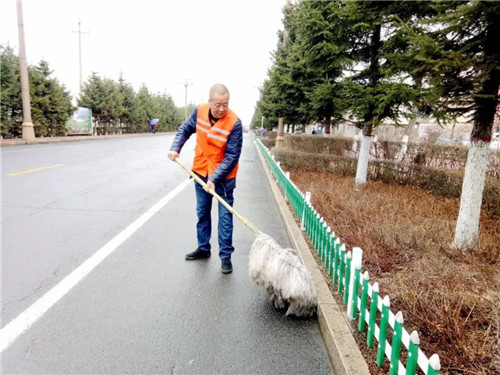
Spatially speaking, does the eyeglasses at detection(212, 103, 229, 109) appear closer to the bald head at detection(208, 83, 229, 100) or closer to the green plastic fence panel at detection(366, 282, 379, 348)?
the bald head at detection(208, 83, 229, 100)

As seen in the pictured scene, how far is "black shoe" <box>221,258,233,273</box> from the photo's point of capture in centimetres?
380

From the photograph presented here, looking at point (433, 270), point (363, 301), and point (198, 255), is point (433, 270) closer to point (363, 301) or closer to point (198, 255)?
point (363, 301)

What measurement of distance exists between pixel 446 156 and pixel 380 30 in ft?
11.2

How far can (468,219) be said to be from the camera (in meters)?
4.07

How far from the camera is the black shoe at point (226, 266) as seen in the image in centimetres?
380

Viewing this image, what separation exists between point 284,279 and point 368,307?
0.78 meters

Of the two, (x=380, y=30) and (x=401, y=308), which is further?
(x=380, y=30)

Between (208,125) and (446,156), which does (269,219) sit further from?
(446,156)

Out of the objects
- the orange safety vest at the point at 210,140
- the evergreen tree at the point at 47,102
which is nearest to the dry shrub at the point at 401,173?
the orange safety vest at the point at 210,140

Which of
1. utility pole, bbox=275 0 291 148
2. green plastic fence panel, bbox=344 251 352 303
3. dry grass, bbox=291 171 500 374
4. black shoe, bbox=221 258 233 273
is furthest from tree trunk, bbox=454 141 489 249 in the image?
utility pole, bbox=275 0 291 148

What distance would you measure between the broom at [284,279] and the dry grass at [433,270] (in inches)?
28.1

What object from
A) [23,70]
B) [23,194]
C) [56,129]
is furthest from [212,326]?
[56,129]

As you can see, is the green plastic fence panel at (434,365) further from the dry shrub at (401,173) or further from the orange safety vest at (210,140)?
the dry shrub at (401,173)

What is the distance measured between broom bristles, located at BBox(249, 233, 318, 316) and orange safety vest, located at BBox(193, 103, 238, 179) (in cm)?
116
